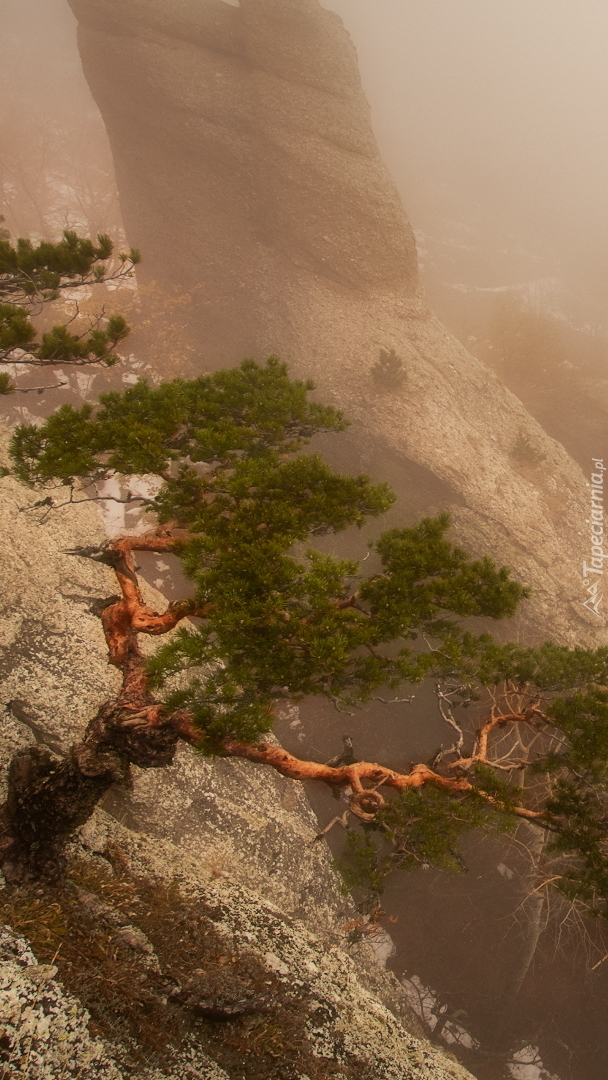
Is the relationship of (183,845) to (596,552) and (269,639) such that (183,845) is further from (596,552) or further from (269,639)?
(596,552)

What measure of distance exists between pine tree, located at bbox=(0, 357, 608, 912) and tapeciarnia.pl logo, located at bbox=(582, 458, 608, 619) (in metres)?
5.90

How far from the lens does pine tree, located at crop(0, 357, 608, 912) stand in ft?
13.5

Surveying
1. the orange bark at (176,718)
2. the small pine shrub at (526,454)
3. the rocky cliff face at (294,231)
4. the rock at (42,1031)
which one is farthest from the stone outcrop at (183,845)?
the small pine shrub at (526,454)

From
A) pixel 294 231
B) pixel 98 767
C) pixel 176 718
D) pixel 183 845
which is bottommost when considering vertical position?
pixel 183 845

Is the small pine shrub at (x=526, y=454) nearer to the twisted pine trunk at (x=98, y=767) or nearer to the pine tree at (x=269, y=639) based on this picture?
the pine tree at (x=269, y=639)

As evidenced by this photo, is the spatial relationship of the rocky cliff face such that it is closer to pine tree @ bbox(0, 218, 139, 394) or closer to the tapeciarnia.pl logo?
the tapeciarnia.pl logo

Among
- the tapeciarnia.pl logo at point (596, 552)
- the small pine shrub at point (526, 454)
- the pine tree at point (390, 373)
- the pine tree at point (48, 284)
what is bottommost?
the tapeciarnia.pl logo at point (596, 552)

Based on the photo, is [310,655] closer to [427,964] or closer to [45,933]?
[45,933]

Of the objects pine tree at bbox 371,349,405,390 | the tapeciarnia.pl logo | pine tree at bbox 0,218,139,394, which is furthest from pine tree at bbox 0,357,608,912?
pine tree at bbox 371,349,405,390

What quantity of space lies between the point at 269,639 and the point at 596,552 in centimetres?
1049

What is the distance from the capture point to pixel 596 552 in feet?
37.5

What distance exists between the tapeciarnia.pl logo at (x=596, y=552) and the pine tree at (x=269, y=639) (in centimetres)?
590

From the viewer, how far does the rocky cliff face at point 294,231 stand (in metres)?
12.0

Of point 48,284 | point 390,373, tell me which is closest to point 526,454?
point 390,373
